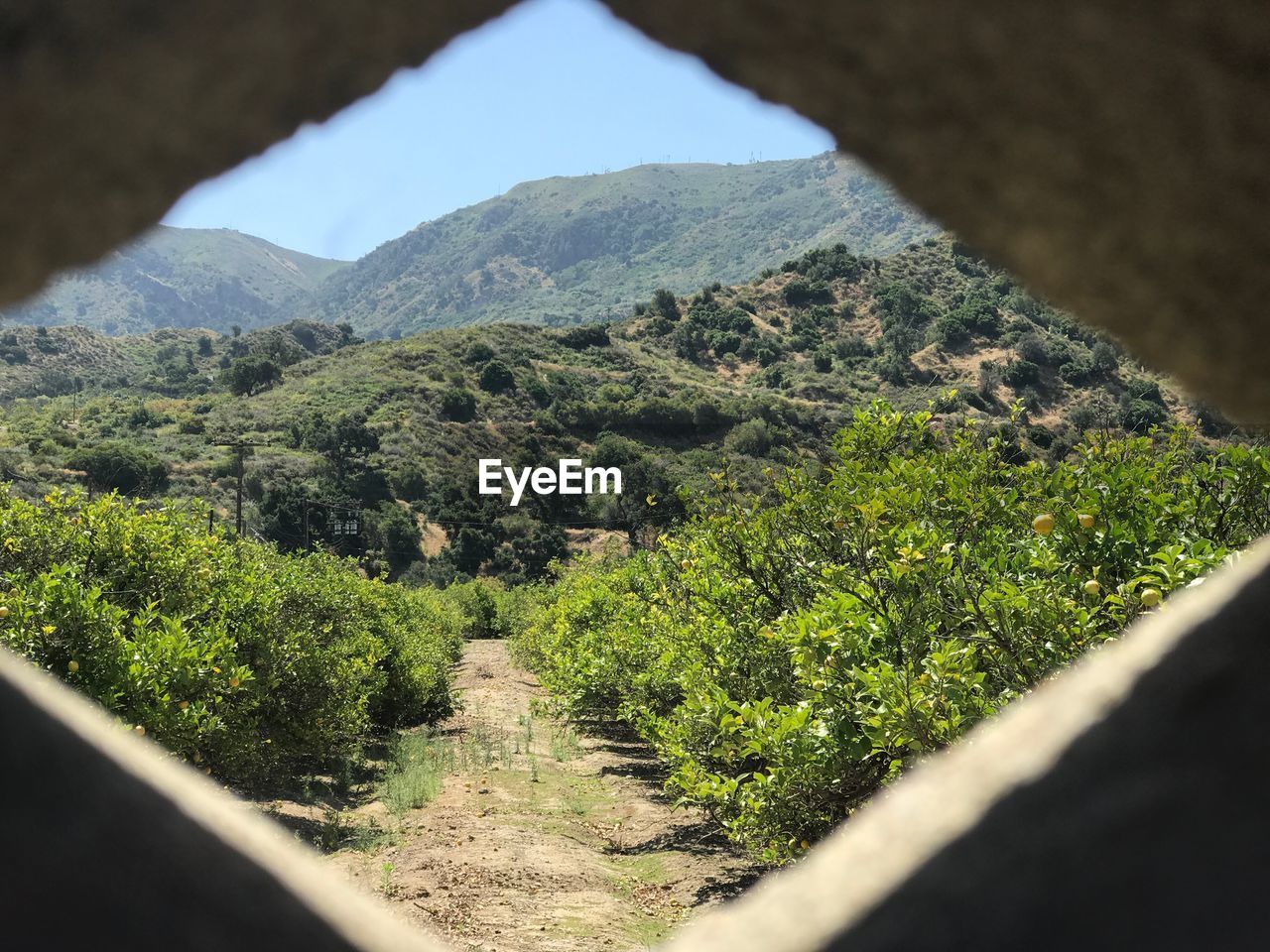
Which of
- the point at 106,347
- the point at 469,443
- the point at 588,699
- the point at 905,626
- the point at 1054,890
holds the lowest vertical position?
the point at 106,347

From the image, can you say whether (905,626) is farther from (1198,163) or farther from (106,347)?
(106,347)

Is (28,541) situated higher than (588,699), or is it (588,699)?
(28,541)

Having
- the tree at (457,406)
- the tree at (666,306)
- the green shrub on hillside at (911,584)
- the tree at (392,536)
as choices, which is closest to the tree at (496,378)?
the tree at (457,406)

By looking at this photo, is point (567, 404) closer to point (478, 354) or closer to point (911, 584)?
point (478, 354)

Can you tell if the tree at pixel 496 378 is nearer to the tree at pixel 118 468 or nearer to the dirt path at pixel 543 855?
the tree at pixel 118 468

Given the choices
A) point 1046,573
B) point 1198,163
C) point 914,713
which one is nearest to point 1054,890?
point 1198,163

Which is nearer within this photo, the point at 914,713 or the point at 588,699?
the point at 914,713

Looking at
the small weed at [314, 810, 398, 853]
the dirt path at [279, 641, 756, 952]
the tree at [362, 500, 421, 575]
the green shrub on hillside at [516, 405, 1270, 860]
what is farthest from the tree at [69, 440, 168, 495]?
the green shrub on hillside at [516, 405, 1270, 860]
